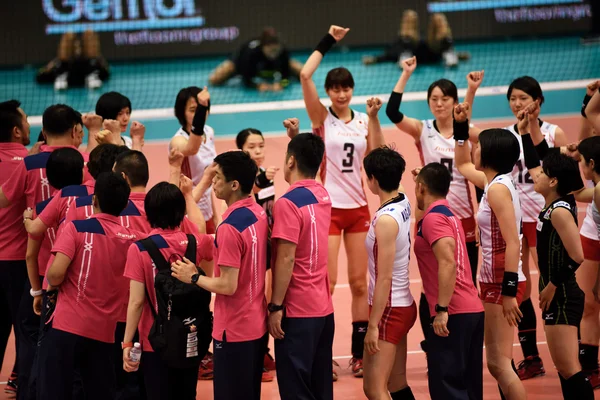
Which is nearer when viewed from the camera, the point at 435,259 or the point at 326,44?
the point at 435,259

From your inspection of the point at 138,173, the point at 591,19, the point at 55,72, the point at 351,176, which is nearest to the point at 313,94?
the point at 351,176

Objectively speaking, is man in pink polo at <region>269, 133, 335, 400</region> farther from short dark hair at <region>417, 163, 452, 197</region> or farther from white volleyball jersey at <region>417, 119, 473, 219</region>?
white volleyball jersey at <region>417, 119, 473, 219</region>

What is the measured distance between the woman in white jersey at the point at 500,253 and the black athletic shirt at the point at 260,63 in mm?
17305

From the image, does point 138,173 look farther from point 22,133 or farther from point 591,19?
point 591,19

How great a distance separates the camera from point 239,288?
5602 mm

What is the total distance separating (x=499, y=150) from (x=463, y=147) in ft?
3.33

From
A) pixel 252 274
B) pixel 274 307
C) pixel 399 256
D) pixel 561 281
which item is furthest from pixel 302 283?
pixel 561 281

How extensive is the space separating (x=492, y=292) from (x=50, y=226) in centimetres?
338

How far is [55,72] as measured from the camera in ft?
77.6

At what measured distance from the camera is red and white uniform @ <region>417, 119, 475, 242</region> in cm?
823

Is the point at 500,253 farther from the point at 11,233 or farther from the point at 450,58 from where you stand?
the point at 450,58

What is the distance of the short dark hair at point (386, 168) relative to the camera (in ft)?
19.6

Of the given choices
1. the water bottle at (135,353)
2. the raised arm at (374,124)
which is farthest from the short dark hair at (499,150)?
the water bottle at (135,353)

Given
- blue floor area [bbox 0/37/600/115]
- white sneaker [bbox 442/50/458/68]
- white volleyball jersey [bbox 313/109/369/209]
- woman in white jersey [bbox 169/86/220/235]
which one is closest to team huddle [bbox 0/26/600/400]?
woman in white jersey [bbox 169/86/220/235]
